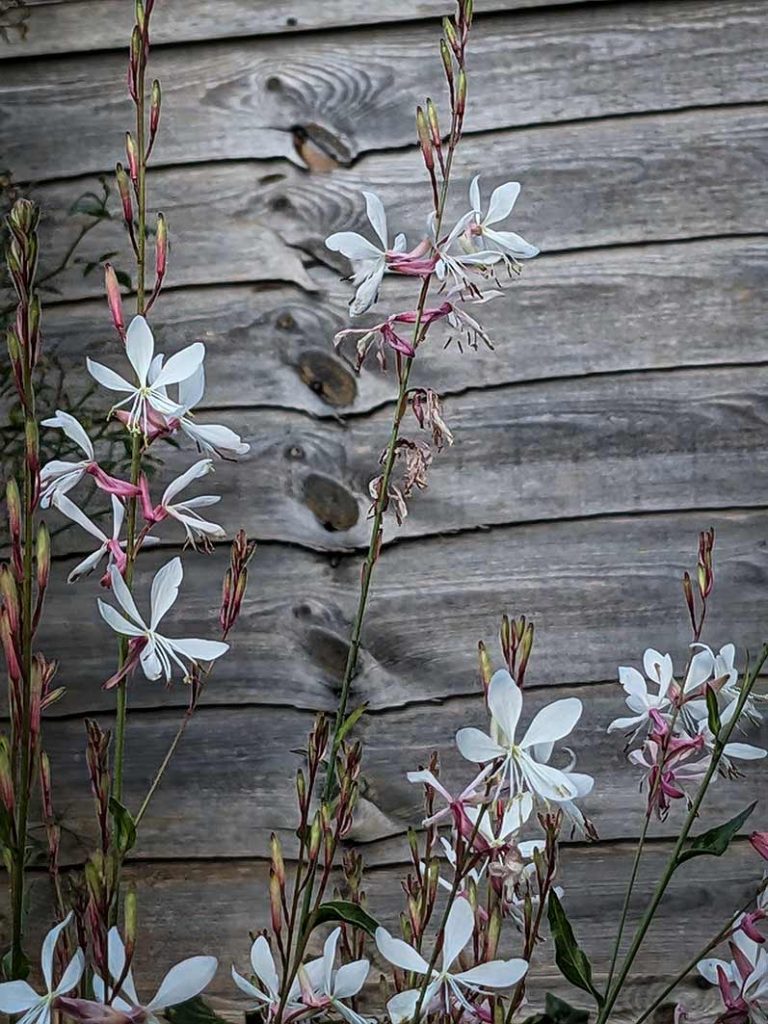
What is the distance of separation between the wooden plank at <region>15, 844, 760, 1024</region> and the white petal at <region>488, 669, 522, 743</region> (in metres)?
0.96

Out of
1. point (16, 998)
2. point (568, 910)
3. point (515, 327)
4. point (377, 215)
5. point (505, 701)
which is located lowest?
point (16, 998)

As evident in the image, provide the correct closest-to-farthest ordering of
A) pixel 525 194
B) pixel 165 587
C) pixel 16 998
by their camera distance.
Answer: pixel 16 998 < pixel 165 587 < pixel 525 194

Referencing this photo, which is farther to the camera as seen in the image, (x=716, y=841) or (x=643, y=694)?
(x=643, y=694)

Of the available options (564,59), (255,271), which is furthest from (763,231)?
(255,271)

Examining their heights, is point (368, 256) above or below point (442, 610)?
below

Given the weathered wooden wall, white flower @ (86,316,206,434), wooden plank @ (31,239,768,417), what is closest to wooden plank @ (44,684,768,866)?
the weathered wooden wall

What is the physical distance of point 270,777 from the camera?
1.45 m

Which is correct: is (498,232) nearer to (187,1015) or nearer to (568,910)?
(187,1015)

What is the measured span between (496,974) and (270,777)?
0.95 meters

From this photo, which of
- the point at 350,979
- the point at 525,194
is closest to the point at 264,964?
the point at 350,979

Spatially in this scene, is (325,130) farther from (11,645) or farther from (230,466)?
(11,645)

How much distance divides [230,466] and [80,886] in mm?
888

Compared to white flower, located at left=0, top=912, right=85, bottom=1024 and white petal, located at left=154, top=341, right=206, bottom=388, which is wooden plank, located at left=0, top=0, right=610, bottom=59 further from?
white flower, located at left=0, top=912, right=85, bottom=1024

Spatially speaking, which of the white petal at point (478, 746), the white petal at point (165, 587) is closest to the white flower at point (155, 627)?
the white petal at point (165, 587)
